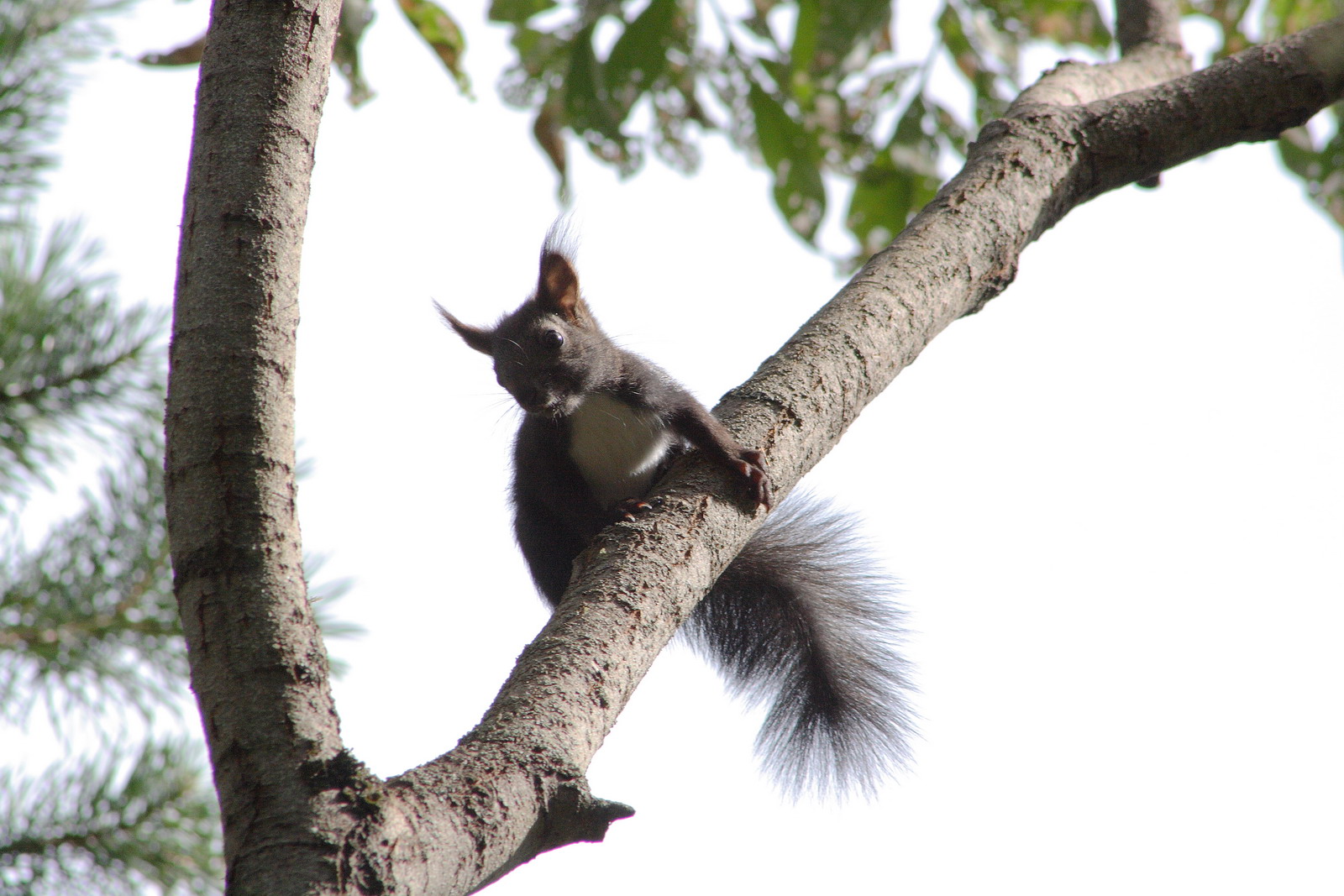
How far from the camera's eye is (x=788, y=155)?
294cm

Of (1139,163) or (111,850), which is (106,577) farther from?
(1139,163)

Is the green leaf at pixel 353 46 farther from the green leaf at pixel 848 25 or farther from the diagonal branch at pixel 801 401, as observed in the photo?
the diagonal branch at pixel 801 401

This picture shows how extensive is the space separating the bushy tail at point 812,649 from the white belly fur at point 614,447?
35 cm

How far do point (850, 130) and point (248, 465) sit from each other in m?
2.62

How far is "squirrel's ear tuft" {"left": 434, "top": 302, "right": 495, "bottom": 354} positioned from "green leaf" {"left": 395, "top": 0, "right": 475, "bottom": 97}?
27.9 inches

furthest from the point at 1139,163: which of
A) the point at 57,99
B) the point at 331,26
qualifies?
the point at 57,99

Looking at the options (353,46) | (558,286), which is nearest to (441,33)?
(353,46)

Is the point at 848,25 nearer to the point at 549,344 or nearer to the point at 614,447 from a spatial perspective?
the point at 549,344

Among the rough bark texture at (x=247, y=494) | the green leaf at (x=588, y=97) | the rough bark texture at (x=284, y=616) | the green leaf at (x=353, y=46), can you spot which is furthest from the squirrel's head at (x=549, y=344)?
the rough bark texture at (x=247, y=494)

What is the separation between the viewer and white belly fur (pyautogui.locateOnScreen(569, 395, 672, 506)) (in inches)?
105

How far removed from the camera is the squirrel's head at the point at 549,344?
8.83 feet

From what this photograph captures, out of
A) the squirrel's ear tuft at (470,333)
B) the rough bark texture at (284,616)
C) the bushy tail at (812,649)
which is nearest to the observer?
the rough bark texture at (284,616)

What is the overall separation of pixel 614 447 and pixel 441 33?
3.64 ft

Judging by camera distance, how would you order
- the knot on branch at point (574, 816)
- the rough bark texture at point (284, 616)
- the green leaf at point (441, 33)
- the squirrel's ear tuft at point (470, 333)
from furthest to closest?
the squirrel's ear tuft at point (470, 333) → the green leaf at point (441, 33) → the knot on branch at point (574, 816) → the rough bark texture at point (284, 616)
